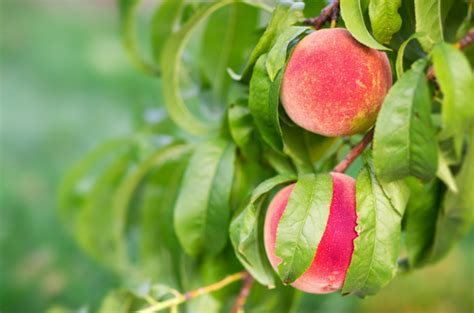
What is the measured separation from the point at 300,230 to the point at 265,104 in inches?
5.5

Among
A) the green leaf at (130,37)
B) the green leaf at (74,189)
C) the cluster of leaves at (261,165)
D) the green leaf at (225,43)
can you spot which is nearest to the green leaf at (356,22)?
the cluster of leaves at (261,165)

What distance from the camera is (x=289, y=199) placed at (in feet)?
2.20

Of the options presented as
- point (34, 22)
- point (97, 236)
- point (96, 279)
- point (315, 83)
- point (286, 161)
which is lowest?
point (96, 279)

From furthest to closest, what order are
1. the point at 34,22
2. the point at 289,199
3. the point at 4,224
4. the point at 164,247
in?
1. the point at 34,22
2. the point at 4,224
3. the point at 164,247
4. the point at 289,199

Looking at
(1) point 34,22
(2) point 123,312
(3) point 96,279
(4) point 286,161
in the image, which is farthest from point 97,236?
(1) point 34,22

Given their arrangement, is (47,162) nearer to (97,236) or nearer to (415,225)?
(97,236)

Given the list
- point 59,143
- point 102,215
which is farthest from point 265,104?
point 59,143

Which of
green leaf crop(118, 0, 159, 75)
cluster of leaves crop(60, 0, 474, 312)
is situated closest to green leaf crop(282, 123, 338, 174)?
cluster of leaves crop(60, 0, 474, 312)

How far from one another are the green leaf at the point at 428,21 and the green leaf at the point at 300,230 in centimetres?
17

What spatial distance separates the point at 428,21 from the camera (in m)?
0.69

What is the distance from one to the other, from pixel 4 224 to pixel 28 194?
0.43 ft

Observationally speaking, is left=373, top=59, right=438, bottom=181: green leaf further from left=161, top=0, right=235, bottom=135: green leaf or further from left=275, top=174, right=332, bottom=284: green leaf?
left=161, top=0, right=235, bottom=135: green leaf

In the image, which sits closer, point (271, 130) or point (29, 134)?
point (271, 130)

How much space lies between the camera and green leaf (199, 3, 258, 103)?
1.01 m
